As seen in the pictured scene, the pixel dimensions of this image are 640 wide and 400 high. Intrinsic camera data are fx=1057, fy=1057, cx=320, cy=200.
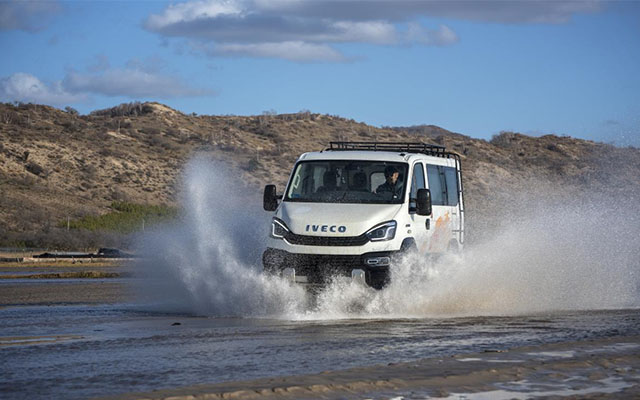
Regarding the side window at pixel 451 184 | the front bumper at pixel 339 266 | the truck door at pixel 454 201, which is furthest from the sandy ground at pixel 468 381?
the side window at pixel 451 184

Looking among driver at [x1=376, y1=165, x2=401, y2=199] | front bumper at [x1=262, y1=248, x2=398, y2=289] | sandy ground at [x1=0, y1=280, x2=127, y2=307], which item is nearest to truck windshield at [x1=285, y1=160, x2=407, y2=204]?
driver at [x1=376, y1=165, x2=401, y2=199]

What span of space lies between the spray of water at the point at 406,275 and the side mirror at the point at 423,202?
0.78 metres

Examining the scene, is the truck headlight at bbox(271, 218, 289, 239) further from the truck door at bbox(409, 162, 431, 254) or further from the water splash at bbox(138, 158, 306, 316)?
the truck door at bbox(409, 162, 431, 254)

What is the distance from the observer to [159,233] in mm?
20219

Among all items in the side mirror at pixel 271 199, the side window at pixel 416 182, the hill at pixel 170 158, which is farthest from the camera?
the hill at pixel 170 158

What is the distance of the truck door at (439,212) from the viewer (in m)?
17.1

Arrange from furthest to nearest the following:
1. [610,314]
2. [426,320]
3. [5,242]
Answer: [5,242]
[610,314]
[426,320]

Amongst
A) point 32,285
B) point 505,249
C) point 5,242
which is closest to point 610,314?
point 505,249

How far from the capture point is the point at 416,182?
55.3 ft

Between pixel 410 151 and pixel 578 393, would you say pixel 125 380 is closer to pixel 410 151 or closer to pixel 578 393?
pixel 578 393

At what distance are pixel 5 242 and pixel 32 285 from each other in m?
28.0

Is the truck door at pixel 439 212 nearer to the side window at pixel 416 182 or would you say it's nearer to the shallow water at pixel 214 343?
the side window at pixel 416 182

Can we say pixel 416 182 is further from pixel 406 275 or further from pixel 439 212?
pixel 406 275

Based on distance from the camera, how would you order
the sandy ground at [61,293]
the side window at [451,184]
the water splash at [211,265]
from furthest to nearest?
the sandy ground at [61,293] → the side window at [451,184] → the water splash at [211,265]
